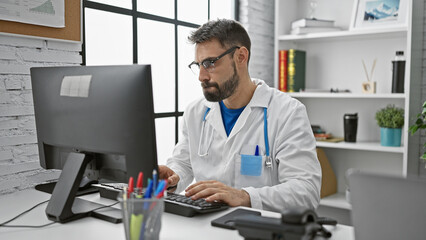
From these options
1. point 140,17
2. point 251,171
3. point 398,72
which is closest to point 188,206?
point 251,171

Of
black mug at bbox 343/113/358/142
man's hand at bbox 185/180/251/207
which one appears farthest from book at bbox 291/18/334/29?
man's hand at bbox 185/180/251/207

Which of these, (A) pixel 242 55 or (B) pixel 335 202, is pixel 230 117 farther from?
(B) pixel 335 202

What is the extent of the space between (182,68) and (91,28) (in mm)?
794

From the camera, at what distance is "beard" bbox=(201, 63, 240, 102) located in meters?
1.86

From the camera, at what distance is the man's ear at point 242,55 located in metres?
1.94

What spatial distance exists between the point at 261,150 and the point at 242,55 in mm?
468

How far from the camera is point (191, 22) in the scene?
9.52ft

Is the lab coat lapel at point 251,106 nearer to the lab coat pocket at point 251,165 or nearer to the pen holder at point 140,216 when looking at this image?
the lab coat pocket at point 251,165

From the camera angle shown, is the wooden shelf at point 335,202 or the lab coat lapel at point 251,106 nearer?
the lab coat lapel at point 251,106

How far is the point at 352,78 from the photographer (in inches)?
123

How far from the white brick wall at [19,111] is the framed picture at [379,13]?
2088mm

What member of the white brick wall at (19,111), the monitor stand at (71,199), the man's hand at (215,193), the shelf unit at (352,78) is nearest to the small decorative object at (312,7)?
the shelf unit at (352,78)

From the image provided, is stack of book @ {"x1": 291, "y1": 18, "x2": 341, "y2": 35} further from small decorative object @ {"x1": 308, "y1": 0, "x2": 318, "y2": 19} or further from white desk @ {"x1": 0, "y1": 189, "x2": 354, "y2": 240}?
white desk @ {"x1": 0, "y1": 189, "x2": 354, "y2": 240}

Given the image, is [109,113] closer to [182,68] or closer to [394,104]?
[182,68]
